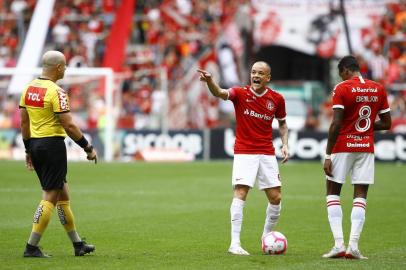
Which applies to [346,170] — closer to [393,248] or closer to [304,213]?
[393,248]

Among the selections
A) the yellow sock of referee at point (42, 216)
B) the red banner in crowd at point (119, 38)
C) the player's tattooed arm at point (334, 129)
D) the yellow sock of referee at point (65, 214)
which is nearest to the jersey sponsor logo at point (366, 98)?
the player's tattooed arm at point (334, 129)

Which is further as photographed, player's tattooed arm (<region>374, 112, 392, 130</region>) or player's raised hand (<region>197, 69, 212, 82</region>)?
player's tattooed arm (<region>374, 112, 392, 130</region>)

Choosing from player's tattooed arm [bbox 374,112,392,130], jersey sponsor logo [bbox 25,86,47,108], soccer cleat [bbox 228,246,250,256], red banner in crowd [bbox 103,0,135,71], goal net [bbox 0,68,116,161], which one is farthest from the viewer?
red banner in crowd [bbox 103,0,135,71]

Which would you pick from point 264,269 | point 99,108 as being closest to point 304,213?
point 264,269

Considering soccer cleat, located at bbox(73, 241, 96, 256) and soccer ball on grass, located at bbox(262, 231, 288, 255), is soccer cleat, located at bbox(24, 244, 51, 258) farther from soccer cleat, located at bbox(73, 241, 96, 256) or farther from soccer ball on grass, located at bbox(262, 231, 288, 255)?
soccer ball on grass, located at bbox(262, 231, 288, 255)

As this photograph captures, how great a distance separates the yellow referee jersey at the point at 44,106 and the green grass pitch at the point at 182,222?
1.42m

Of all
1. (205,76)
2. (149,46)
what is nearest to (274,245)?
(205,76)

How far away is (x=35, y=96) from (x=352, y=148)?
3.54 m

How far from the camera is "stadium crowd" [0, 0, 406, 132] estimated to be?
106 ft

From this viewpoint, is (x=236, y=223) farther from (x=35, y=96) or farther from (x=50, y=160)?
(x=35, y=96)

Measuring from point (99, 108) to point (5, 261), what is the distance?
21.3 m

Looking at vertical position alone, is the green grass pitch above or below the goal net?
below

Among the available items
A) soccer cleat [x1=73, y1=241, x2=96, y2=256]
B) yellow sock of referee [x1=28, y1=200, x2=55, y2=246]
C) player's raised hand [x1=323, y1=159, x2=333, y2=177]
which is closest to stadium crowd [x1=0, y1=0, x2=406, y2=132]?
player's raised hand [x1=323, y1=159, x2=333, y2=177]

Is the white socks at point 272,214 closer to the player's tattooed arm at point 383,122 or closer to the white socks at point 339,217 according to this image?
the white socks at point 339,217
